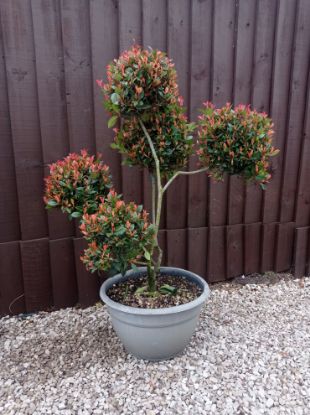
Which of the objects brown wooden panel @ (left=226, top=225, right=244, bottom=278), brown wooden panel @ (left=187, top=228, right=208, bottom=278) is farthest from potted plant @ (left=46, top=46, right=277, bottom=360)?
brown wooden panel @ (left=226, top=225, right=244, bottom=278)

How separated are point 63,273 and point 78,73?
1295 millimetres

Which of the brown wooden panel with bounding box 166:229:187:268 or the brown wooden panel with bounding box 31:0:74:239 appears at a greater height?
the brown wooden panel with bounding box 31:0:74:239


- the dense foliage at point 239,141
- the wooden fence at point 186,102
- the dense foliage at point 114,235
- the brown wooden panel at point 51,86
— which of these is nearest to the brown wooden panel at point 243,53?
the wooden fence at point 186,102

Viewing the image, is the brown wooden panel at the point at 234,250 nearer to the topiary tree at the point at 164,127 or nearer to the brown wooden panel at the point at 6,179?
the topiary tree at the point at 164,127

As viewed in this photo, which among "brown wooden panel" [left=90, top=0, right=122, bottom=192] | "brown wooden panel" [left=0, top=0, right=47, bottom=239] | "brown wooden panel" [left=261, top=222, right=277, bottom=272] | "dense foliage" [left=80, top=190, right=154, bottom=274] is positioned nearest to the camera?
"dense foliage" [left=80, top=190, right=154, bottom=274]

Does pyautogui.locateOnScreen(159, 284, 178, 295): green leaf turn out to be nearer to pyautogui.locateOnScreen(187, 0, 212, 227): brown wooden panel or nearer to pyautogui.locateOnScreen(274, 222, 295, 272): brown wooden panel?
pyautogui.locateOnScreen(187, 0, 212, 227): brown wooden panel

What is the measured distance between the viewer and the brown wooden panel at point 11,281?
2.09 m

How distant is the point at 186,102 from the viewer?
7.43 feet

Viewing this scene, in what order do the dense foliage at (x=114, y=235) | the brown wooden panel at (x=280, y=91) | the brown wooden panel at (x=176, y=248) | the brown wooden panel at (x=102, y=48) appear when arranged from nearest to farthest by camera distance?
1. the dense foliage at (x=114, y=235)
2. the brown wooden panel at (x=102, y=48)
3. the brown wooden panel at (x=280, y=91)
4. the brown wooden panel at (x=176, y=248)

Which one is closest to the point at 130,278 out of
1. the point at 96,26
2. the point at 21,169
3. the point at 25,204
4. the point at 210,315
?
the point at 210,315

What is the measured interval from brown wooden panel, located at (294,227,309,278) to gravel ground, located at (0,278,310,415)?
542 millimetres

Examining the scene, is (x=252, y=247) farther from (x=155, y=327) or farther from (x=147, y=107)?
(x=147, y=107)

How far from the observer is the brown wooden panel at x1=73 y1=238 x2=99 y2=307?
7.30 ft

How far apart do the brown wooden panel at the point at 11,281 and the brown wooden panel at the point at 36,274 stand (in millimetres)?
33
